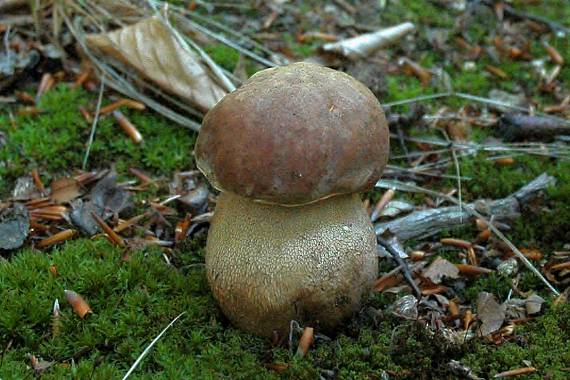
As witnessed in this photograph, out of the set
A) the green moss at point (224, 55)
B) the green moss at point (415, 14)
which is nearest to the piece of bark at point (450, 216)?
the green moss at point (224, 55)

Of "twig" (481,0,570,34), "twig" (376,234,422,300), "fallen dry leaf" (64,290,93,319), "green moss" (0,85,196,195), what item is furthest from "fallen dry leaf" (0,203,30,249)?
"twig" (481,0,570,34)

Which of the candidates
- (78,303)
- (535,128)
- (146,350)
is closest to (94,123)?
(78,303)

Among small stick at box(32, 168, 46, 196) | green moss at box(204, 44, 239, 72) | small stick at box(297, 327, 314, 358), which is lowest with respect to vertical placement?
small stick at box(297, 327, 314, 358)

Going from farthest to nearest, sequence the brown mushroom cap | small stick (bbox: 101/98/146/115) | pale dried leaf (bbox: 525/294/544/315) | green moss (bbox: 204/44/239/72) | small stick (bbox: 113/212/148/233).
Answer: green moss (bbox: 204/44/239/72) < small stick (bbox: 101/98/146/115) < small stick (bbox: 113/212/148/233) < pale dried leaf (bbox: 525/294/544/315) < the brown mushroom cap

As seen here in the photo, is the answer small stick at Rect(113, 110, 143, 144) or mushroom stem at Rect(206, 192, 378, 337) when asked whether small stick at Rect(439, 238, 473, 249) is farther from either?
small stick at Rect(113, 110, 143, 144)

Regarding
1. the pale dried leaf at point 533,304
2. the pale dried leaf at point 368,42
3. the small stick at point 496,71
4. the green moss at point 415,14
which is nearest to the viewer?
the pale dried leaf at point 533,304

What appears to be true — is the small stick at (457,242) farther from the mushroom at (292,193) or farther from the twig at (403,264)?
the mushroom at (292,193)

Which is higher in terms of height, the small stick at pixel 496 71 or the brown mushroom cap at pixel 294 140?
the brown mushroom cap at pixel 294 140
